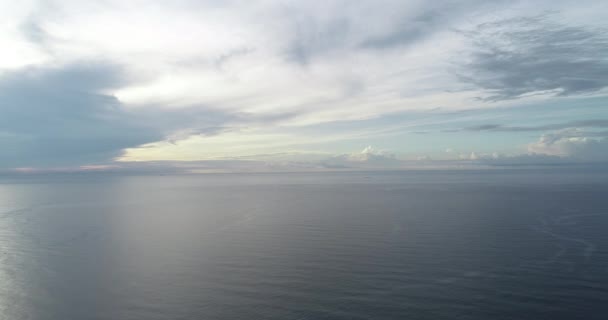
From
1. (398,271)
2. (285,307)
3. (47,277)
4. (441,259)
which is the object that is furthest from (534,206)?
(47,277)

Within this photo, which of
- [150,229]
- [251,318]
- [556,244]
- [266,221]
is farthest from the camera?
[266,221]

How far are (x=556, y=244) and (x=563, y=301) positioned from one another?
3013 cm

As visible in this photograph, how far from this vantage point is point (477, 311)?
39000 millimetres

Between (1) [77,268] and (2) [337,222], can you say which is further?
(2) [337,222]

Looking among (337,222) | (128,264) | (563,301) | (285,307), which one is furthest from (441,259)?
(128,264)

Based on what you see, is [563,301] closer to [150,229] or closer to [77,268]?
[77,268]

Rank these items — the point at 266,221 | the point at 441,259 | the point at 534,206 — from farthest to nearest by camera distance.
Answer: the point at 534,206
the point at 266,221
the point at 441,259

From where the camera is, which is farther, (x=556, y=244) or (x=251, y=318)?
(x=556, y=244)

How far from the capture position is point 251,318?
38.5 m

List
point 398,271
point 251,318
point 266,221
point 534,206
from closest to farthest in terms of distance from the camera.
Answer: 1. point 251,318
2. point 398,271
3. point 266,221
4. point 534,206

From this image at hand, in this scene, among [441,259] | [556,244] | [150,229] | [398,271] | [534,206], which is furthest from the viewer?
[534,206]

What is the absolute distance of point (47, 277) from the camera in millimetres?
53844

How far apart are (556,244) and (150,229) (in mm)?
84865

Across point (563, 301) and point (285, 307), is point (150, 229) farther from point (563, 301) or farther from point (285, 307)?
point (563, 301)
